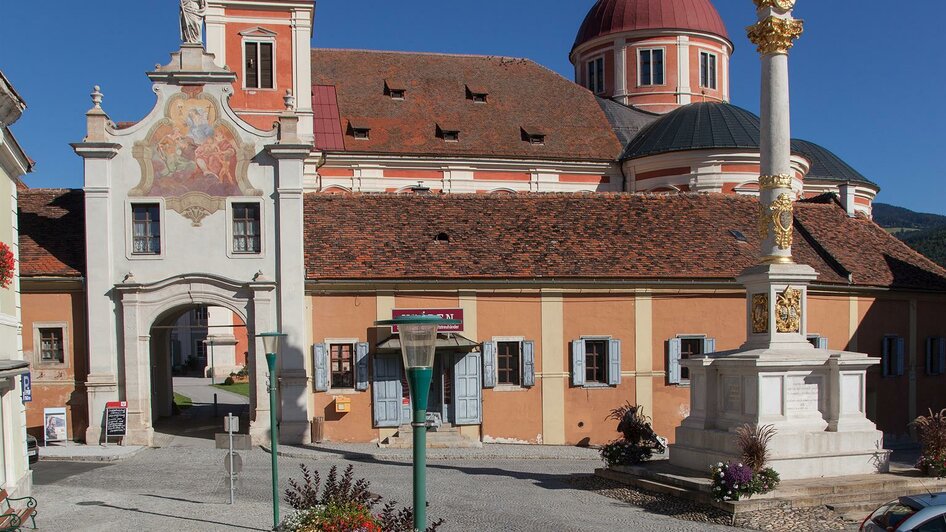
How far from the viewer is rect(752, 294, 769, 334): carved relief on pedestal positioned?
60.3 ft

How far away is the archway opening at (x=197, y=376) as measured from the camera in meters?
27.1

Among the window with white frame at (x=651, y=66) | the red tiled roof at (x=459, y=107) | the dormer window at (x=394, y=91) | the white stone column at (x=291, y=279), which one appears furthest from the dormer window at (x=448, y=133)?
the white stone column at (x=291, y=279)

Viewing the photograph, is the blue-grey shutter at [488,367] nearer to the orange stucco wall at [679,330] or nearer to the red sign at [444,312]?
the red sign at [444,312]

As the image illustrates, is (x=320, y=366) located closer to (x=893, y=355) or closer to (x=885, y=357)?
(x=885, y=357)

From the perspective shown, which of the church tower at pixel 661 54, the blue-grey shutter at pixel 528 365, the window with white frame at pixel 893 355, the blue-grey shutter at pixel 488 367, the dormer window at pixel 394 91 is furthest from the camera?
the church tower at pixel 661 54

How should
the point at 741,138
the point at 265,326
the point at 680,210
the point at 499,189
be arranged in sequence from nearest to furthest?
the point at 265,326 → the point at 680,210 → the point at 741,138 → the point at 499,189

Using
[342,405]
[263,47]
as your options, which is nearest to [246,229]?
[342,405]

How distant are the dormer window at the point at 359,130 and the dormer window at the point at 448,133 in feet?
10.2

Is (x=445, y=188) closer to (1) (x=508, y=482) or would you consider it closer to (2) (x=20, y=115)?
(1) (x=508, y=482)

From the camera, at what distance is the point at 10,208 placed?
57.4ft

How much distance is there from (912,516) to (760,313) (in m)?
6.79

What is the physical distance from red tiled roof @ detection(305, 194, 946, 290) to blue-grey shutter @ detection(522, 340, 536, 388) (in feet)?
6.16

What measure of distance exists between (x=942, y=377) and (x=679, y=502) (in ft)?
55.2

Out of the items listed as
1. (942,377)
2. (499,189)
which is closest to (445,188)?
(499,189)
